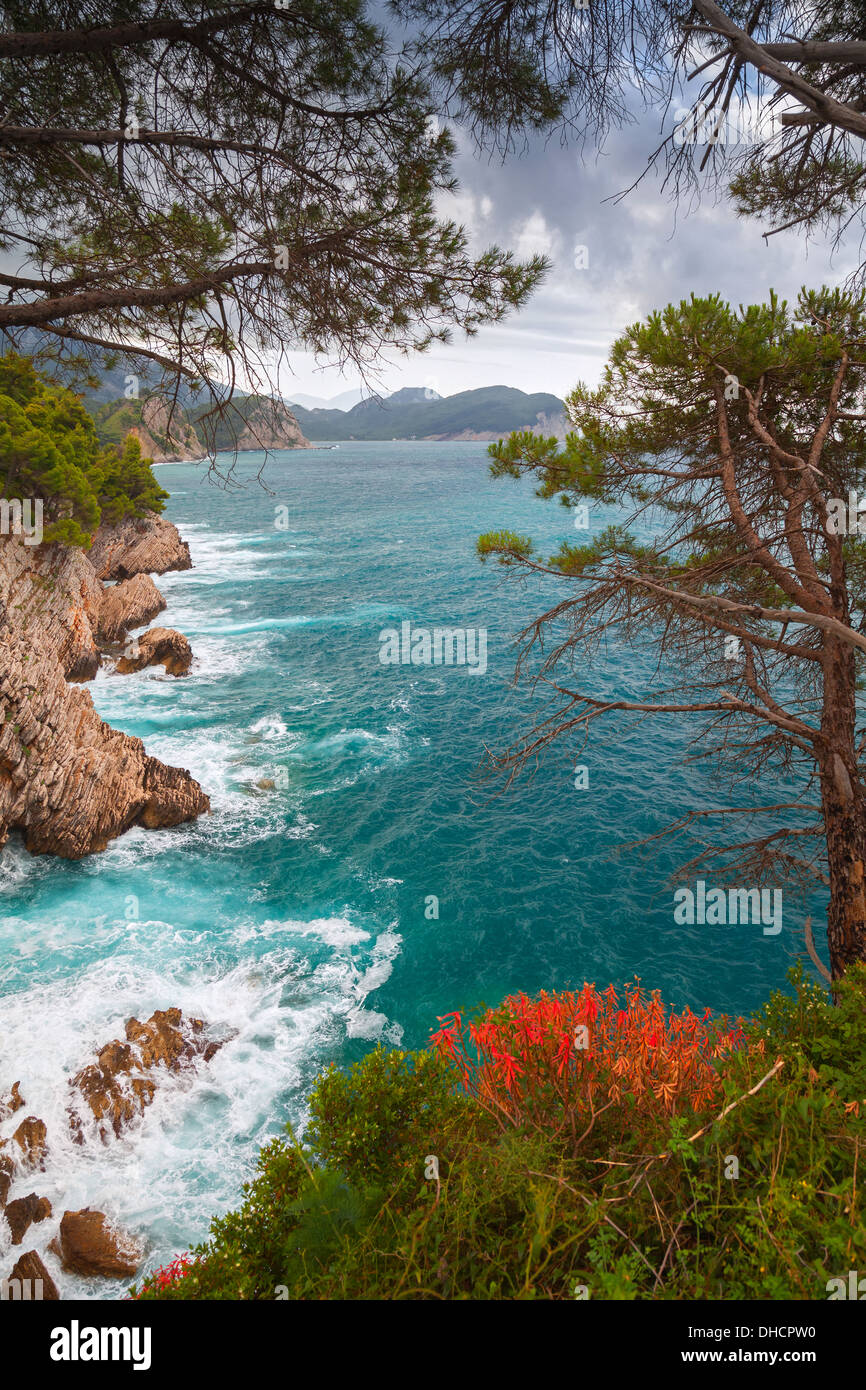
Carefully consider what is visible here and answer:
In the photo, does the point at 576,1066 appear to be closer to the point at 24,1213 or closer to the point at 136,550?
the point at 24,1213

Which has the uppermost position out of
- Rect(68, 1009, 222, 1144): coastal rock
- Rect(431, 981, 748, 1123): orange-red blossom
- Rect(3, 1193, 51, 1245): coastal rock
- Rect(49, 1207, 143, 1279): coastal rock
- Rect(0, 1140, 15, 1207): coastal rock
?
Rect(431, 981, 748, 1123): orange-red blossom

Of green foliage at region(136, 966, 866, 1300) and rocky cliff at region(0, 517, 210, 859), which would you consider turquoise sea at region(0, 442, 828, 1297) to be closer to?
rocky cliff at region(0, 517, 210, 859)

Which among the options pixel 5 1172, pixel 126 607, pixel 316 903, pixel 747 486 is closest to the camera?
pixel 747 486

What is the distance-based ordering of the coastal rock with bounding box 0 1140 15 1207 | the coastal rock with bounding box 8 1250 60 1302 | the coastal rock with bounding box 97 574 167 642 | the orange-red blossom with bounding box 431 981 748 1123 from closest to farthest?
the orange-red blossom with bounding box 431 981 748 1123 → the coastal rock with bounding box 8 1250 60 1302 → the coastal rock with bounding box 0 1140 15 1207 → the coastal rock with bounding box 97 574 167 642

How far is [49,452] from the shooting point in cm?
2688

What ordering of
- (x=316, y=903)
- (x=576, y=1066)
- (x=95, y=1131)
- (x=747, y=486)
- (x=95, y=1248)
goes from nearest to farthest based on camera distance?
(x=576, y=1066) < (x=747, y=486) < (x=95, y=1248) < (x=95, y=1131) < (x=316, y=903)

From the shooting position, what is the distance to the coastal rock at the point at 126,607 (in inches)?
1409

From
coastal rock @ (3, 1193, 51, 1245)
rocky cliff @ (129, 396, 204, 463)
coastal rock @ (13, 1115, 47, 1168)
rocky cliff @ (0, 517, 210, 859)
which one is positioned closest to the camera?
rocky cliff @ (129, 396, 204, 463)

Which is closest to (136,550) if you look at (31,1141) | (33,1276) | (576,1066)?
(31,1141)

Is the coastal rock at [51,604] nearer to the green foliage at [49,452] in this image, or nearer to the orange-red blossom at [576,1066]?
the green foliage at [49,452]

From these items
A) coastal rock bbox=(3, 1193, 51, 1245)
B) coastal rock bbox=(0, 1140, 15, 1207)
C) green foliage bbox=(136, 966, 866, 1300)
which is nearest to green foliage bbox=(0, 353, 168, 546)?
coastal rock bbox=(0, 1140, 15, 1207)

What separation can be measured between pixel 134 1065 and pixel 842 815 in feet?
45.3

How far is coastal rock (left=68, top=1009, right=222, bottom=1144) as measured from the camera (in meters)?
12.0

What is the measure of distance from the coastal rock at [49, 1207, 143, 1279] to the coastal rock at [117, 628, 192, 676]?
2532 centimetres
